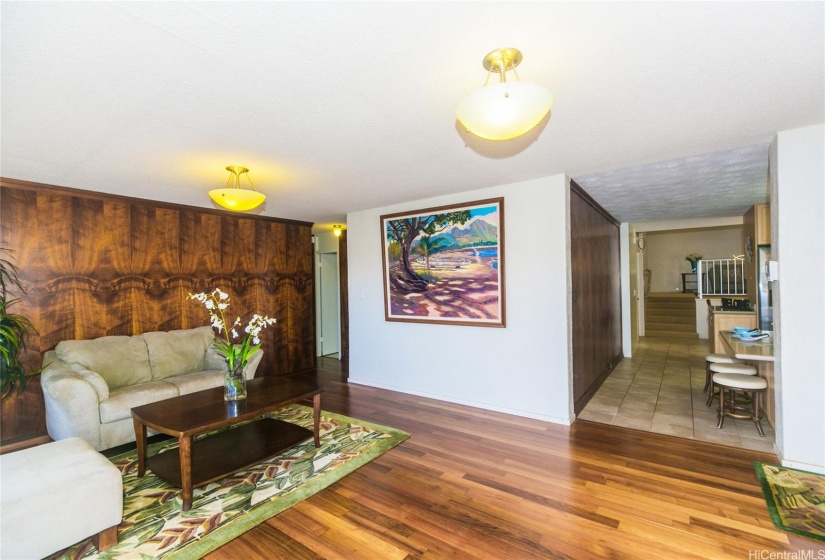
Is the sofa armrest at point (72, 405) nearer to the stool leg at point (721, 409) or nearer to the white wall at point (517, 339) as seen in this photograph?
the white wall at point (517, 339)

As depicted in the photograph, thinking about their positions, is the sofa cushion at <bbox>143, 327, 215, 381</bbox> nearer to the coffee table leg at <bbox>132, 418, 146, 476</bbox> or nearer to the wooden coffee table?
the wooden coffee table

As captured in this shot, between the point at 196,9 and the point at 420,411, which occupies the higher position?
the point at 196,9

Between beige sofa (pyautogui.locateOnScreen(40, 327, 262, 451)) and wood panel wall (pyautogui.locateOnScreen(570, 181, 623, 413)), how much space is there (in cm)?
344

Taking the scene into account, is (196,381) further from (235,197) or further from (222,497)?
(235,197)

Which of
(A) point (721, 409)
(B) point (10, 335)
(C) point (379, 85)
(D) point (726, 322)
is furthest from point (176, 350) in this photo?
(D) point (726, 322)

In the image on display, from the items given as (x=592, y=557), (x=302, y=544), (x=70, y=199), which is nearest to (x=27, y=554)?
(x=302, y=544)

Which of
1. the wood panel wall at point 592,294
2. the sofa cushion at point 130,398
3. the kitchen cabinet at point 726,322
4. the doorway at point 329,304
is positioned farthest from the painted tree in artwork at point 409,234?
the kitchen cabinet at point 726,322

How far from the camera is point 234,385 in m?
2.93

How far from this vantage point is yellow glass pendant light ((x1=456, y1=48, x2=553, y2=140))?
1.59 metres

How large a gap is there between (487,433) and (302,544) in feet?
6.41

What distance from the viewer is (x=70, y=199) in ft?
12.3

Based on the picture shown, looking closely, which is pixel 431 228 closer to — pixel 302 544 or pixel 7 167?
pixel 302 544

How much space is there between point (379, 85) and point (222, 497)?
2.78m

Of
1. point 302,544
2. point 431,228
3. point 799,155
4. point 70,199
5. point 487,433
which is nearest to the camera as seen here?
point 302,544
